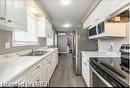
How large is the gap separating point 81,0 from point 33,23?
66.6 inches

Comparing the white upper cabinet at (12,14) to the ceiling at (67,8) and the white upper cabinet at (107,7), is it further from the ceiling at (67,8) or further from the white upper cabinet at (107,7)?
the ceiling at (67,8)

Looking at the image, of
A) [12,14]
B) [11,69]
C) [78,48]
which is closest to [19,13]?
[12,14]

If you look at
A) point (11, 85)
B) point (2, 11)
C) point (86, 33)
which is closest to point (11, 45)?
point (2, 11)

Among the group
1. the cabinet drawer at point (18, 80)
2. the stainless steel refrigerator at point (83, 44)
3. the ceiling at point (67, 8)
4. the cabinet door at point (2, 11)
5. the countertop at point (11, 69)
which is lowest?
the cabinet drawer at point (18, 80)

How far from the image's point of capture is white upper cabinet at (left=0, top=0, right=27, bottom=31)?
1503 millimetres

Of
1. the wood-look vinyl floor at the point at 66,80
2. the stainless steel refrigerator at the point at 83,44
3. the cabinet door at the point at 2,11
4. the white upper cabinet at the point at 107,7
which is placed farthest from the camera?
the stainless steel refrigerator at the point at 83,44

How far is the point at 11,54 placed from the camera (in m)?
2.16

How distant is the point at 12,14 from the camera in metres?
1.72

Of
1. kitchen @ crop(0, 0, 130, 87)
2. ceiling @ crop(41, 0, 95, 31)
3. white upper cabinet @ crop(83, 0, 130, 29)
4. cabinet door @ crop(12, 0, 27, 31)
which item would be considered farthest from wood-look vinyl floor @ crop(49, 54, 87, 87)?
ceiling @ crop(41, 0, 95, 31)

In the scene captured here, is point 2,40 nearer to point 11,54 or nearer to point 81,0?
point 11,54

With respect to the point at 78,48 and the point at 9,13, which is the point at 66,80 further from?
the point at 9,13

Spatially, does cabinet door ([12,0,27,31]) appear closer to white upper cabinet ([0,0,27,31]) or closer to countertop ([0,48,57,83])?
white upper cabinet ([0,0,27,31])

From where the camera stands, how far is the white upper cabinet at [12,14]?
4.93ft

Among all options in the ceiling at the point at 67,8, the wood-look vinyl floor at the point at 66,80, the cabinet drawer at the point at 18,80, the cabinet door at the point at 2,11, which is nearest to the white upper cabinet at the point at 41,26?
the ceiling at the point at 67,8
